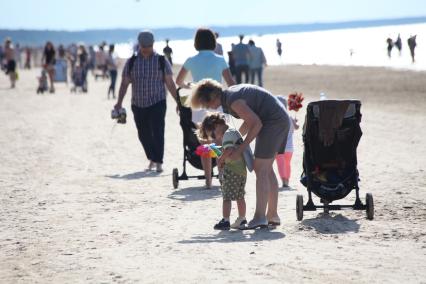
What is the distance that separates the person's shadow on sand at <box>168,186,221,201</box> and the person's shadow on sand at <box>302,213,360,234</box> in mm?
1883

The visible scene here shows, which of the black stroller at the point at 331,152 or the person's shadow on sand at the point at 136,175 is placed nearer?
the black stroller at the point at 331,152

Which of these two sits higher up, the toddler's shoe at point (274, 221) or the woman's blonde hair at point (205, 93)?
the woman's blonde hair at point (205, 93)

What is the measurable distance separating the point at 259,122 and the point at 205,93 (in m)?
0.49

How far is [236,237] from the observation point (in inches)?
344

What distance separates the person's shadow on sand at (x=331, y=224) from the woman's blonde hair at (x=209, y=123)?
1.11 m

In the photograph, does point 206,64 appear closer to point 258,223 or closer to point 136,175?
point 136,175

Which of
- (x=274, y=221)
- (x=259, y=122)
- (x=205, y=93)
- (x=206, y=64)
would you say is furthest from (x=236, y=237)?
(x=206, y=64)

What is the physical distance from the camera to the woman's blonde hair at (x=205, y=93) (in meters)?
8.60

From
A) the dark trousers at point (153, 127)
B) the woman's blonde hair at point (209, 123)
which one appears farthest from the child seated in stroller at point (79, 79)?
the woman's blonde hair at point (209, 123)

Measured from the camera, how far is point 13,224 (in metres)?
9.81

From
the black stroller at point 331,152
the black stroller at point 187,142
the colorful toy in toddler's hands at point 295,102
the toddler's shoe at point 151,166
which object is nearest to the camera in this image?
the black stroller at point 331,152

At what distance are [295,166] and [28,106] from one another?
1640cm

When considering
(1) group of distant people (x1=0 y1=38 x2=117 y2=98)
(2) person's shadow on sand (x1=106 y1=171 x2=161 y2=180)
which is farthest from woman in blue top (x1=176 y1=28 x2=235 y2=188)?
(1) group of distant people (x1=0 y1=38 x2=117 y2=98)

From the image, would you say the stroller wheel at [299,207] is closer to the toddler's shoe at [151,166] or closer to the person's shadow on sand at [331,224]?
the person's shadow on sand at [331,224]
